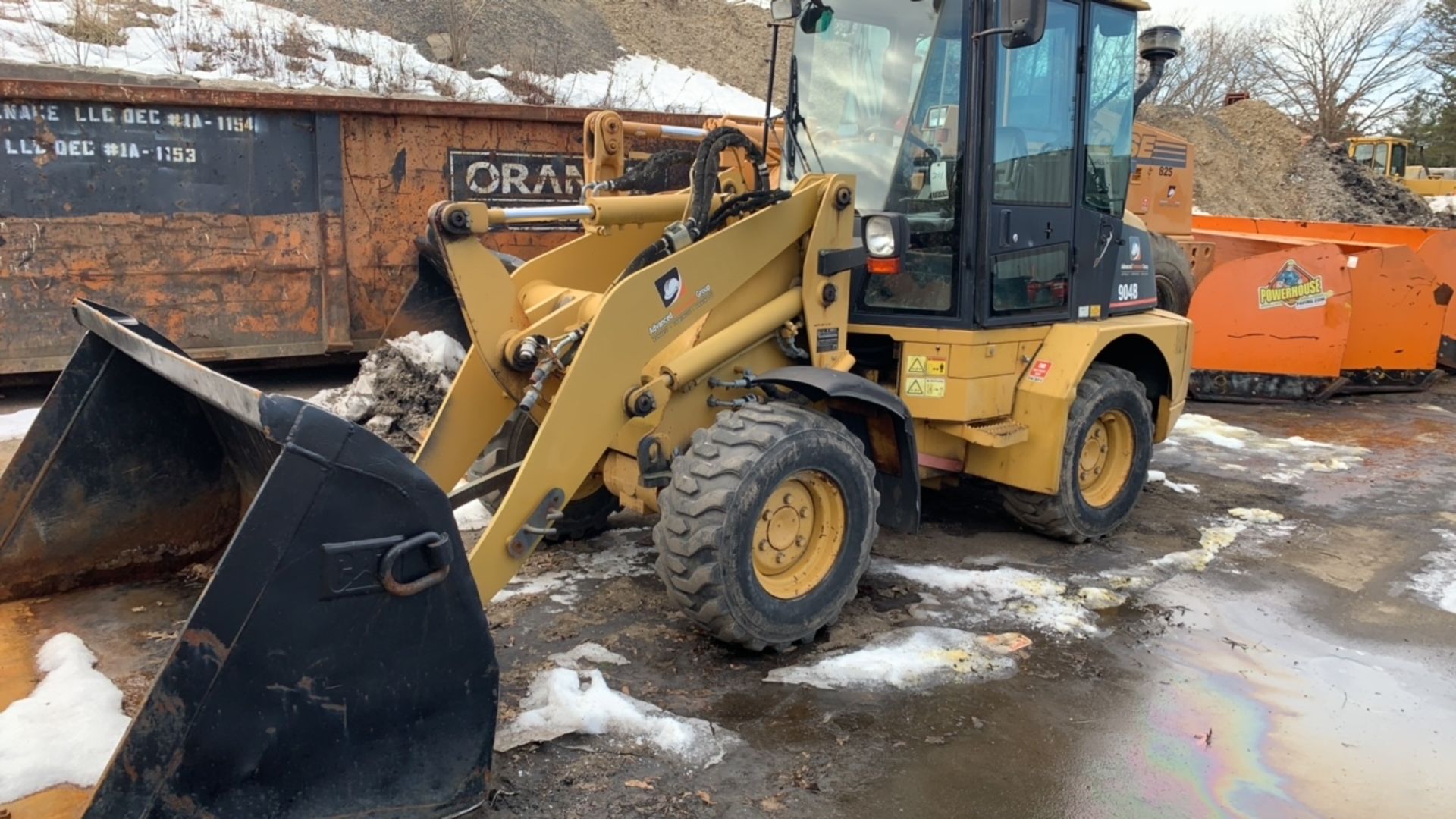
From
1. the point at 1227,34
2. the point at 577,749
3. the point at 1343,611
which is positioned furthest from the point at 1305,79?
the point at 577,749

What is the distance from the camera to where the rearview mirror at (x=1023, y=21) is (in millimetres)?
3990

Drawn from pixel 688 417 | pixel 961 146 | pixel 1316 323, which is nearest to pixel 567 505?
pixel 688 417

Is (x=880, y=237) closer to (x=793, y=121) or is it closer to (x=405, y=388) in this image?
(x=793, y=121)

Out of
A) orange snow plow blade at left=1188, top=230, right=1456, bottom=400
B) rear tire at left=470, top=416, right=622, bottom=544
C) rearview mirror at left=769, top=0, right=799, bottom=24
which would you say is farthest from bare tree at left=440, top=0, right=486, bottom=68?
rear tire at left=470, top=416, right=622, bottom=544

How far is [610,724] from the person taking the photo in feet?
11.0

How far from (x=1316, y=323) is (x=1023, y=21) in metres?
6.56

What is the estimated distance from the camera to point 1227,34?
3578 cm

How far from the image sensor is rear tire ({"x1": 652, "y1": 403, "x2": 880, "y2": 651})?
11.7 ft

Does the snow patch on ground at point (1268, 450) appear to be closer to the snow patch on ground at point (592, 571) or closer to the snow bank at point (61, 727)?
the snow patch on ground at point (592, 571)

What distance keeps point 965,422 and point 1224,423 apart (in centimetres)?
484

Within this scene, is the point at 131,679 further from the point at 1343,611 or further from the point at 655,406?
the point at 1343,611

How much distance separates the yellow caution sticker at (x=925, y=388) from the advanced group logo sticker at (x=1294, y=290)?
581 centimetres

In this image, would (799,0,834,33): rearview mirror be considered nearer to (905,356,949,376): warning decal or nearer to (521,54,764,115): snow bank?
(905,356,949,376): warning decal

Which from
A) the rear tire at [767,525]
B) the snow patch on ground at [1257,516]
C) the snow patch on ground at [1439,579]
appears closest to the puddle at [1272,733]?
the snow patch on ground at [1439,579]
